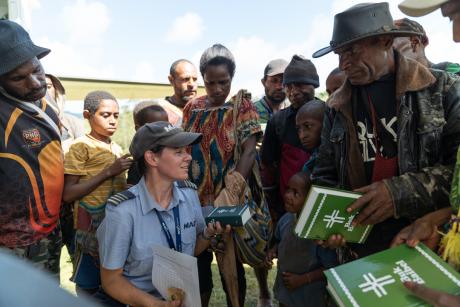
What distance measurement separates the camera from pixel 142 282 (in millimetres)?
2332

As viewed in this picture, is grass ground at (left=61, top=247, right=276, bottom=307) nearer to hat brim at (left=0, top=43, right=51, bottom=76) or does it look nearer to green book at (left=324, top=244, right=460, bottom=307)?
hat brim at (left=0, top=43, right=51, bottom=76)

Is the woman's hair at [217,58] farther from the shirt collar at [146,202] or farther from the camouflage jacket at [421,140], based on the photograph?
the camouflage jacket at [421,140]

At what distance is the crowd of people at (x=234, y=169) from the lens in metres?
2.00

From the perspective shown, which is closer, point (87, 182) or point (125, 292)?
point (125, 292)

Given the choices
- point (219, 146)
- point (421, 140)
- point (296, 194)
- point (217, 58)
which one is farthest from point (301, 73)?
point (421, 140)

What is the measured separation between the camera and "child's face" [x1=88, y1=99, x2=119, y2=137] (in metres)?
3.33

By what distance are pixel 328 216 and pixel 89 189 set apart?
174 cm

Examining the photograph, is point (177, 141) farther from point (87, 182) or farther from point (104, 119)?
point (104, 119)

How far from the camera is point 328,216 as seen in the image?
1.95m

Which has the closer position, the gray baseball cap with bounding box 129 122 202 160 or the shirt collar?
the shirt collar

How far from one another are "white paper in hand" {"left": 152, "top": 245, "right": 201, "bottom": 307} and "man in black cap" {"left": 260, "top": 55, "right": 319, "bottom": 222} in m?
1.53

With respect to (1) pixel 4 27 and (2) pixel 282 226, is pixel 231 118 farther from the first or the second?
(1) pixel 4 27

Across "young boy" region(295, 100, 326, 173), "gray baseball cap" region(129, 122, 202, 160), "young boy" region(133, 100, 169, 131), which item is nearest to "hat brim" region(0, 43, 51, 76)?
"gray baseball cap" region(129, 122, 202, 160)

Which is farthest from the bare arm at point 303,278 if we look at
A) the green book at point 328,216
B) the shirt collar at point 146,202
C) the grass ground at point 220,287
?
the grass ground at point 220,287
